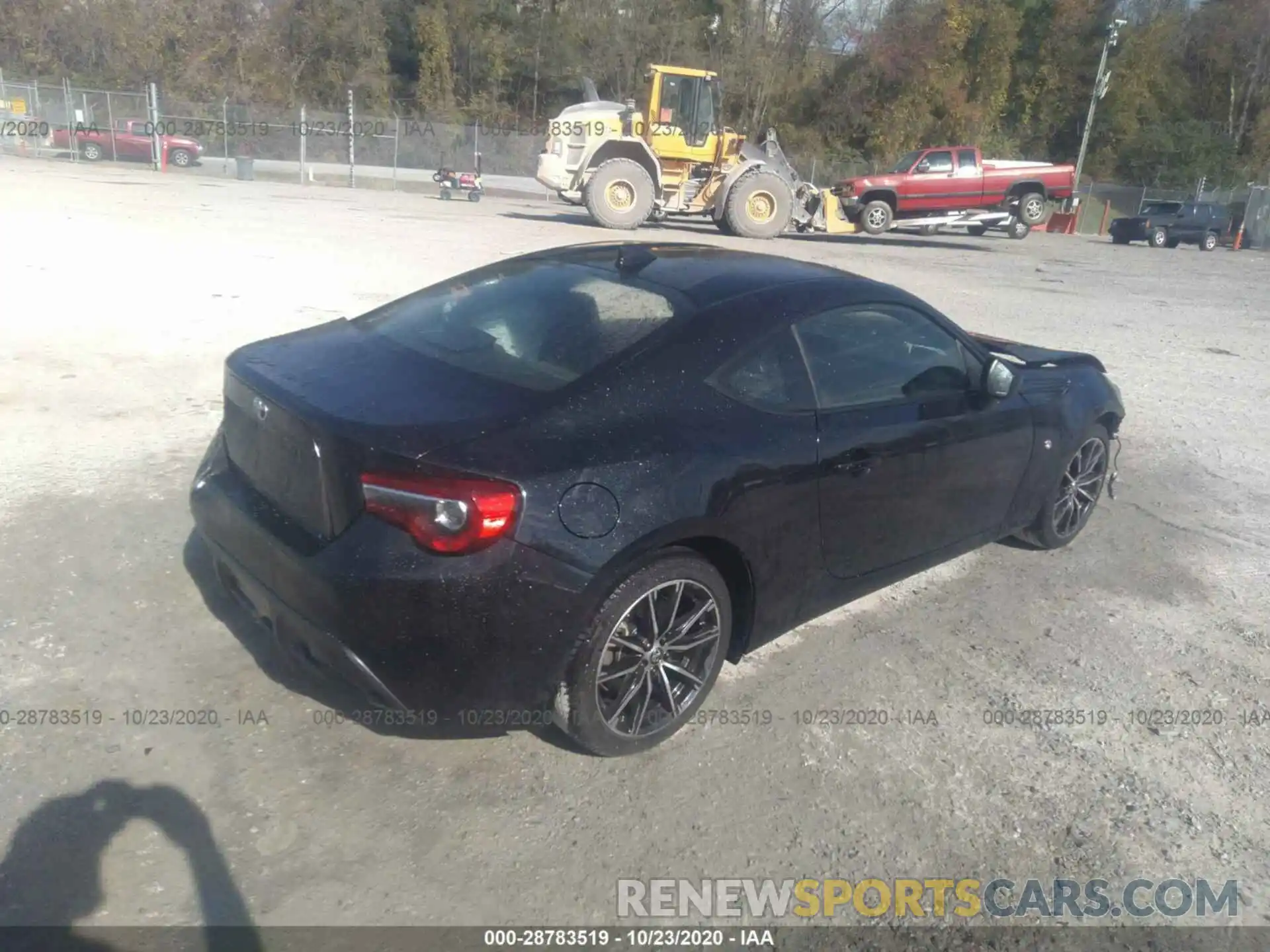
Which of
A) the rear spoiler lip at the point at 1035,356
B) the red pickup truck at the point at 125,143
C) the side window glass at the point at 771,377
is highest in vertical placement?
the red pickup truck at the point at 125,143

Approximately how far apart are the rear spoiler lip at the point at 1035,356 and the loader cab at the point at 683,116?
16.5m

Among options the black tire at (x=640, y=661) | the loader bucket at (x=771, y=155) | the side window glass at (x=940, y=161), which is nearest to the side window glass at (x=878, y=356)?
the black tire at (x=640, y=661)

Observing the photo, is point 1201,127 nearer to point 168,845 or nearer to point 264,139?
point 264,139

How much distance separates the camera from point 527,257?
4184 mm

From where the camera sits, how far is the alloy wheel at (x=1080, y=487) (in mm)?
4938

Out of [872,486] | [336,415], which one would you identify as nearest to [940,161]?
[872,486]

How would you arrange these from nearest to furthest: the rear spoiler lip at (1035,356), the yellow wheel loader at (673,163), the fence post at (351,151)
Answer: the rear spoiler lip at (1035,356)
the yellow wheel loader at (673,163)
the fence post at (351,151)

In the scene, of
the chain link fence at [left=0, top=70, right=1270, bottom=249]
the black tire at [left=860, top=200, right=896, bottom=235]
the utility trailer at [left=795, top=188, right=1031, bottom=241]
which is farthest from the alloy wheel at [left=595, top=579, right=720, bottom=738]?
the chain link fence at [left=0, top=70, right=1270, bottom=249]

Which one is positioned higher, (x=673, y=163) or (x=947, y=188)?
(x=673, y=163)

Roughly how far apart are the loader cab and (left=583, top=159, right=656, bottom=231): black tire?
0.81 m

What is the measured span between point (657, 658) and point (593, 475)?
2.22 ft

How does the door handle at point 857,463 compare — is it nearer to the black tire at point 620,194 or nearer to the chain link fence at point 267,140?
the black tire at point 620,194

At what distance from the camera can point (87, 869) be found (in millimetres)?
2605

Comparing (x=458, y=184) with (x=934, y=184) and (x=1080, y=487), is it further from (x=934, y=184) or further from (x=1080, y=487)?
(x=1080, y=487)
